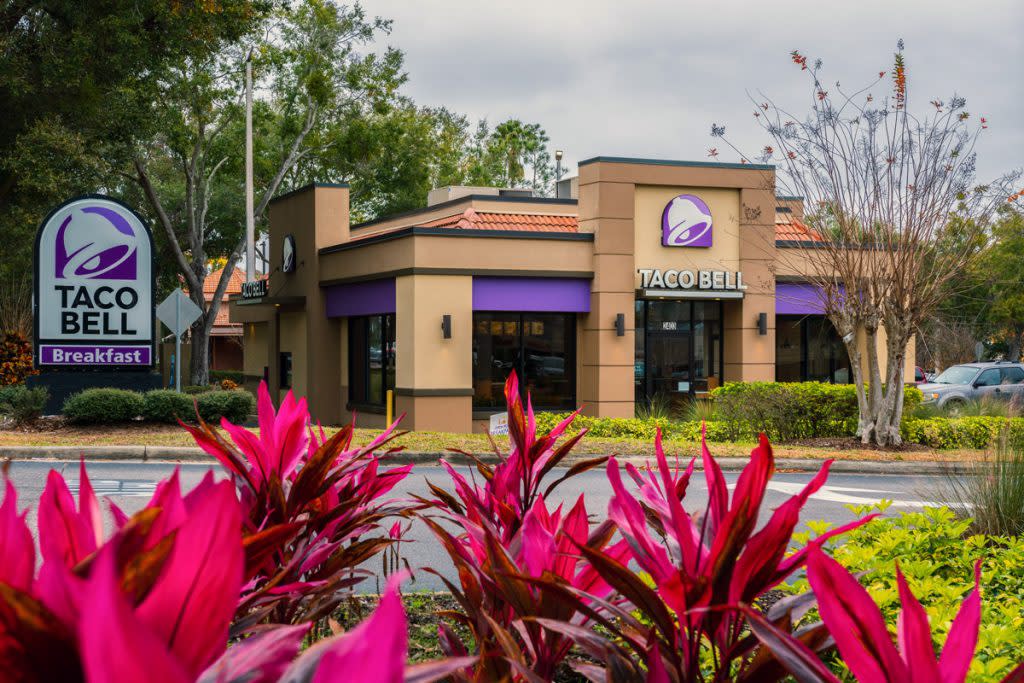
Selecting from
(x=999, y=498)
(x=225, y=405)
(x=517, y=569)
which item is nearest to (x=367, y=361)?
(x=225, y=405)

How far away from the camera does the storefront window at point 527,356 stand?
24312mm

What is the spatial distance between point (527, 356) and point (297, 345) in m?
8.50

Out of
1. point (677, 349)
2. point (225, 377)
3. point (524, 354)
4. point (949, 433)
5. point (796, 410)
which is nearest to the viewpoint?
point (949, 433)

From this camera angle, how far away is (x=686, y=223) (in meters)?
25.1

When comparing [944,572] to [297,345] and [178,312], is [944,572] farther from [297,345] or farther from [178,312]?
[297,345]

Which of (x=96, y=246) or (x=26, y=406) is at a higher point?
(x=96, y=246)

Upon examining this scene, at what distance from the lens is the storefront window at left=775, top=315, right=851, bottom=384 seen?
90.7ft

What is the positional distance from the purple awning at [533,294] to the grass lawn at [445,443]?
20.2 ft

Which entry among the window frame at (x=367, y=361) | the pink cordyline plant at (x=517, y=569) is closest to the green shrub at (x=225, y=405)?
the window frame at (x=367, y=361)

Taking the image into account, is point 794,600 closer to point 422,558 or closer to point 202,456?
point 422,558

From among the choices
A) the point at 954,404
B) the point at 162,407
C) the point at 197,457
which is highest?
the point at 162,407

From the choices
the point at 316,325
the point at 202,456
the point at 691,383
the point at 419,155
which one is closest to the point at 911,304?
the point at 691,383

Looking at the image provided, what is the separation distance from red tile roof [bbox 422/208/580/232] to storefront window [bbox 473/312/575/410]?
209 cm

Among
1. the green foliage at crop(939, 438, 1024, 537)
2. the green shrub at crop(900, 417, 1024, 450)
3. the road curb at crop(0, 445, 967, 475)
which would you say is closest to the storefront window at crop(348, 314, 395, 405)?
the road curb at crop(0, 445, 967, 475)
